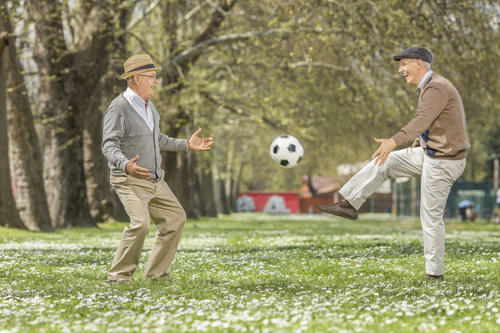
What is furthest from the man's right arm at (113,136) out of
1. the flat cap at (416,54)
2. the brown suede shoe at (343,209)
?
the flat cap at (416,54)

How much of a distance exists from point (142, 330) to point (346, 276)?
3.71 meters

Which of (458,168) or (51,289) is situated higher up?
(458,168)

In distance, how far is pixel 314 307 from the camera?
5.69m

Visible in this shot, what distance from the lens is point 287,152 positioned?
39.0 feet

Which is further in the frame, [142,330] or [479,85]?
[479,85]

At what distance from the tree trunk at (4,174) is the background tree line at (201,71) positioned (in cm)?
3

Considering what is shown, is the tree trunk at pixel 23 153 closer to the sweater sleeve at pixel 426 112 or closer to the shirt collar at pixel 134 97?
the shirt collar at pixel 134 97

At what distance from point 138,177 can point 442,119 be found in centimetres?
313

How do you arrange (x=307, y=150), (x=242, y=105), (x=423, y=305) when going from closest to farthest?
Result: (x=423, y=305), (x=242, y=105), (x=307, y=150)

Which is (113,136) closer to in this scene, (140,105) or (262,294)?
(140,105)

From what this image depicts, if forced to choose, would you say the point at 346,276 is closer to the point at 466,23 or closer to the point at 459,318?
the point at 459,318

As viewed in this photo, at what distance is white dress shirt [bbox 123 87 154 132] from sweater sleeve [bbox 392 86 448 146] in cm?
263

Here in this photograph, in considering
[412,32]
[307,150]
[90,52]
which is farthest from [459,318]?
[307,150]

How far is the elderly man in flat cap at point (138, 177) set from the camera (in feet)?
23.9
